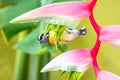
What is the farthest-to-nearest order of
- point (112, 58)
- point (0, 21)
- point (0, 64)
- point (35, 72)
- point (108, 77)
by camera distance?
point (0, 64) → point (112, 58) → point (35, 72) → point (0, 21) → point (108, 77)

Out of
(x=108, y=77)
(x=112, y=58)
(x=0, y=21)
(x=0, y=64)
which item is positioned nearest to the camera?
(x=108, y=77)

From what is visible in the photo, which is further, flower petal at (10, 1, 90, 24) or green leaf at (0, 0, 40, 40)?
green leaf at (0, 0, 40, 40)

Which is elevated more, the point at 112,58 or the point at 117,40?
the point at 117,40

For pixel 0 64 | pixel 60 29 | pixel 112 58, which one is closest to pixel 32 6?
pixel 60 29

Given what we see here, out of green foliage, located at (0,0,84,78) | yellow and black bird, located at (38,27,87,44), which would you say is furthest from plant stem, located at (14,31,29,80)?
yellow and black bird, located at (38,27,87,44)

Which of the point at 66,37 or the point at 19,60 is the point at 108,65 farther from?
the point at 66,37

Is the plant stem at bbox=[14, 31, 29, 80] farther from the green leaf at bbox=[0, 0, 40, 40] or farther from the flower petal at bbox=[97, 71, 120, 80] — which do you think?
the flower petal at bbox=[97, 71, 120, 80]

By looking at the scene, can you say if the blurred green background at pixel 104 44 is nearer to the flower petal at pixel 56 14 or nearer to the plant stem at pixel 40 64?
the plant stem at pixel 40 64

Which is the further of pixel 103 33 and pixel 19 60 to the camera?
pixel 19 60
